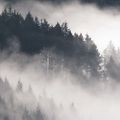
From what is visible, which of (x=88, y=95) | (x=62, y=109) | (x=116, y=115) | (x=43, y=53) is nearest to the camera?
(x=62, y=109)

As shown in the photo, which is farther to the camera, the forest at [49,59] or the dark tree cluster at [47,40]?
the dark tree cluster at [47,40]

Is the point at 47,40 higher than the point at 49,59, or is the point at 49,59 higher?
the point at 47,40

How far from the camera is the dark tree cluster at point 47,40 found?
16675 centimetres

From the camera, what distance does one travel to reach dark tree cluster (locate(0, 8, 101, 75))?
16675cm

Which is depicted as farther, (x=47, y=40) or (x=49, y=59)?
(x=47, y=40)

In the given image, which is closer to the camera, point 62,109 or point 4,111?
point 4,111

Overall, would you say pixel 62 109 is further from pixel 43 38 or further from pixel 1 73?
pixel 43 38

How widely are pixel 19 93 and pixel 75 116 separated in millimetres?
9791

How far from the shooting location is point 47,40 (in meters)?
173

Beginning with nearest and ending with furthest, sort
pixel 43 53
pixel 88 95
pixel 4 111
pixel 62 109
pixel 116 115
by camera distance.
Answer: pixel 4 111 < pixel 62 109 < pixel 116 115 < pixel 88 95 < pixel 43 53

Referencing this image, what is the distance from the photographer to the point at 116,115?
143 meters

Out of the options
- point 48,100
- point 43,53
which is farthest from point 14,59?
point 48,100

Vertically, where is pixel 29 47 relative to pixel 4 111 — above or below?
above

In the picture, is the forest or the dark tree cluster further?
the dark tree cluster
